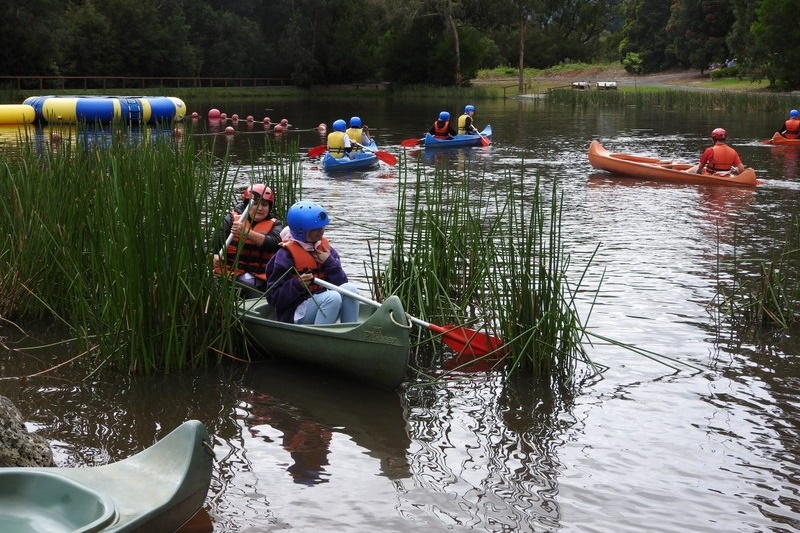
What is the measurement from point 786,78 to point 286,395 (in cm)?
4047

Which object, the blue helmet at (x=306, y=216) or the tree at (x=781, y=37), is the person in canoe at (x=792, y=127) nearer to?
the tree at (x=781, y=37)

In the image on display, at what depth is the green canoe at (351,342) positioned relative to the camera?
21.8 ft

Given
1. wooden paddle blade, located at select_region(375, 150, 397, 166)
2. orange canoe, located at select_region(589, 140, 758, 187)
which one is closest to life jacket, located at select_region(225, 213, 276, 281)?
orange canoe, located at select_region(589, 140, 758, 187)

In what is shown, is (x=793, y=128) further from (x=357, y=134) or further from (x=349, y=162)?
(x=349, y=162)

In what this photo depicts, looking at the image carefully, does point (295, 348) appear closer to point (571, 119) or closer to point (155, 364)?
point (155, 364)

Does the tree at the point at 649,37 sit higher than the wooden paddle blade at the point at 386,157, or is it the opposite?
the tree at the point at 649,37

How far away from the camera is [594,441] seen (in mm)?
6324

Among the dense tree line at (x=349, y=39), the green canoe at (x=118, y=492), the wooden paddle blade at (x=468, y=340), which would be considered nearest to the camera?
the green canoe at (x=118, y=492)

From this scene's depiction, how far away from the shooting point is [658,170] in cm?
1902

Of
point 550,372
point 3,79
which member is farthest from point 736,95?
point 550,372

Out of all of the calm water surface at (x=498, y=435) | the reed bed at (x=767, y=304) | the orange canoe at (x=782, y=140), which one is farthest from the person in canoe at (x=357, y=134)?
the reed bed at (x=767, y=304)

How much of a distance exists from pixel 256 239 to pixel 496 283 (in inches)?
78.3

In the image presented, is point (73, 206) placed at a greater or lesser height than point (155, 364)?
greater

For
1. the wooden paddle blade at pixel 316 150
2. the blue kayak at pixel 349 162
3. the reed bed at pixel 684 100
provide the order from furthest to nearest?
the reed bed at pixel 684 100 < the wooden paddle blade at pixel 316 150 < the blue kayak at pixel 349 162
